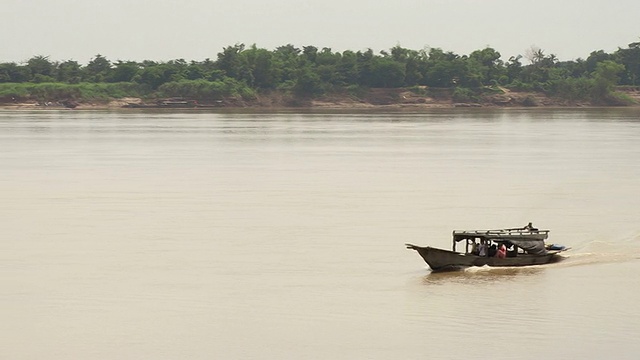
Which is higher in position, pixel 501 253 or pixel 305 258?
pixel 501 253

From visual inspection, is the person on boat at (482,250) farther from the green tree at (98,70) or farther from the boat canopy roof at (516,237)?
the green tree at (98,70)

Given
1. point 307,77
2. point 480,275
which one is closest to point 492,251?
point 480,275

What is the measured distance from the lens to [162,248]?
27.9 meters

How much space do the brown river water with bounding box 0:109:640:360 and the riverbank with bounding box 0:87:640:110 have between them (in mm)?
72412

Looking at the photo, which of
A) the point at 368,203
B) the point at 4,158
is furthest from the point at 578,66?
the point at 368,203

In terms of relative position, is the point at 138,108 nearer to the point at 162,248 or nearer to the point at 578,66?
the point at 578,66

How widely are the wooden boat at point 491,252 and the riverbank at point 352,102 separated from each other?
340 feet

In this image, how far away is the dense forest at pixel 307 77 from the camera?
417 feet

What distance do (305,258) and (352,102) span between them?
10546 cm

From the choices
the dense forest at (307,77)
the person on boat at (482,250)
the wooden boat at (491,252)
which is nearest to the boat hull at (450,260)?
the wooden boat at (491,252)

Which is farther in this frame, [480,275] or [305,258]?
[305,258]

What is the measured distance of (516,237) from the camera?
25609mm

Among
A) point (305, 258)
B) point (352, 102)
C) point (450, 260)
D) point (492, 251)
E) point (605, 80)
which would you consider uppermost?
point (605, 80)

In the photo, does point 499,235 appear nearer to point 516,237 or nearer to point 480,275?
point 516,237
